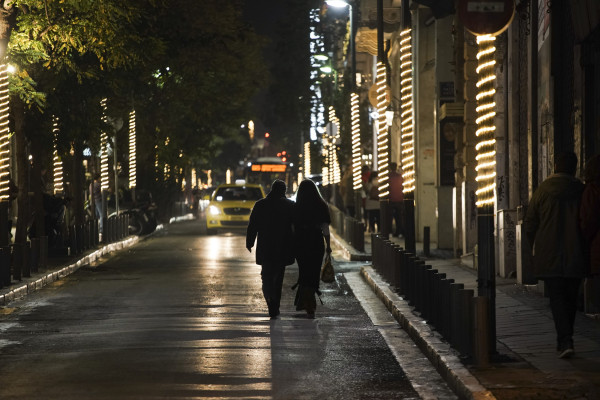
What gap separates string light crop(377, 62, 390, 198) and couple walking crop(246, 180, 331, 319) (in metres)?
6.30

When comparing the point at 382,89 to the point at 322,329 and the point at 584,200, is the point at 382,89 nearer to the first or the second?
the point at 322,329

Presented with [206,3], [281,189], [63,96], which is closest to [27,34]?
[63,96]

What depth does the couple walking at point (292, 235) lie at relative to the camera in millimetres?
16172

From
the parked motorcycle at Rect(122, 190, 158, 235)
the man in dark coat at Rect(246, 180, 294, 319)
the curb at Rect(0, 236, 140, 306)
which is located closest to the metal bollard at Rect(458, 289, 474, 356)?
the man in dark coat at Rect(246, 180, 294, 319)

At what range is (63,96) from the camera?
27953mm

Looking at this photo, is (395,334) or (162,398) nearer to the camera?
(162,398)

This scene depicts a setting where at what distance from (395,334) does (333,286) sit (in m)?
6.94

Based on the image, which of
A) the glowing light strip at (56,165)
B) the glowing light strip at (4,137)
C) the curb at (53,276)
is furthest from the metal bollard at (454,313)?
the glowing light strip at (56,165)

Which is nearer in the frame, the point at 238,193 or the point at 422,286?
the point at 422,286

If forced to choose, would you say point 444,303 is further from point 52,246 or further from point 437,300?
point 52,246

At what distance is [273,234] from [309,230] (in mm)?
485

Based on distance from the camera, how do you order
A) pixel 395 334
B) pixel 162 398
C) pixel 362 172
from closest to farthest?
pixel 162 398, pixel 395 334, pixel 362 172

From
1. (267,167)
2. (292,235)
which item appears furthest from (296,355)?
(267,167)

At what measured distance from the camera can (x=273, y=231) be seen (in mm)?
16266
